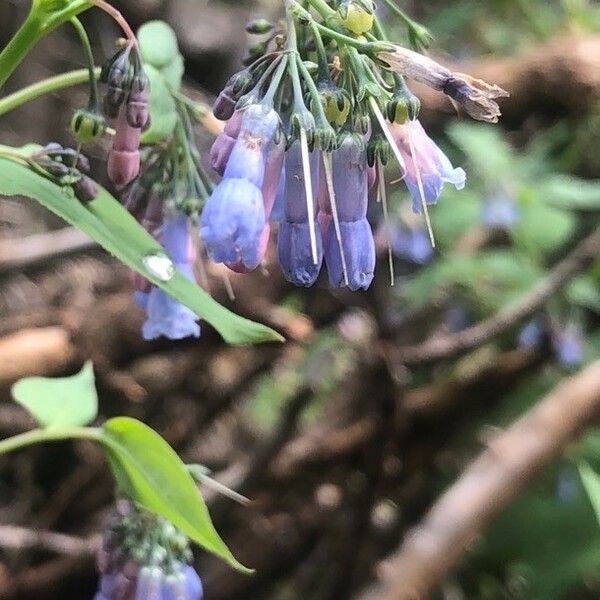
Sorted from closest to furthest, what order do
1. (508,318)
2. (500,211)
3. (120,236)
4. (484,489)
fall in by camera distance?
(120,236), (484,489), (508,318), (500,211)

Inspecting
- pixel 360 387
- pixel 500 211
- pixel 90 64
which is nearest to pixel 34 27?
pixel 90 64

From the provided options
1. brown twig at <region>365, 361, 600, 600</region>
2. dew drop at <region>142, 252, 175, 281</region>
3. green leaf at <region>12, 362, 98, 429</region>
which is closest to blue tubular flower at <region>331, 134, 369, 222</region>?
dew drop at <region>142, 252, 175, 281</region>

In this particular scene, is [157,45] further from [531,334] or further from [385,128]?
[531,334]

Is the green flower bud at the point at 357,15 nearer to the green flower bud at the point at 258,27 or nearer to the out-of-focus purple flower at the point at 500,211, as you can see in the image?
the green flower bud at the point at 258,27

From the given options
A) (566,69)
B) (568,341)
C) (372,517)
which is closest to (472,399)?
(568,341)

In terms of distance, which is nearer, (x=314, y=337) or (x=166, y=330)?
(x=166, y=330)

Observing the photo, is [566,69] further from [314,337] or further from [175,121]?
[175,121]
